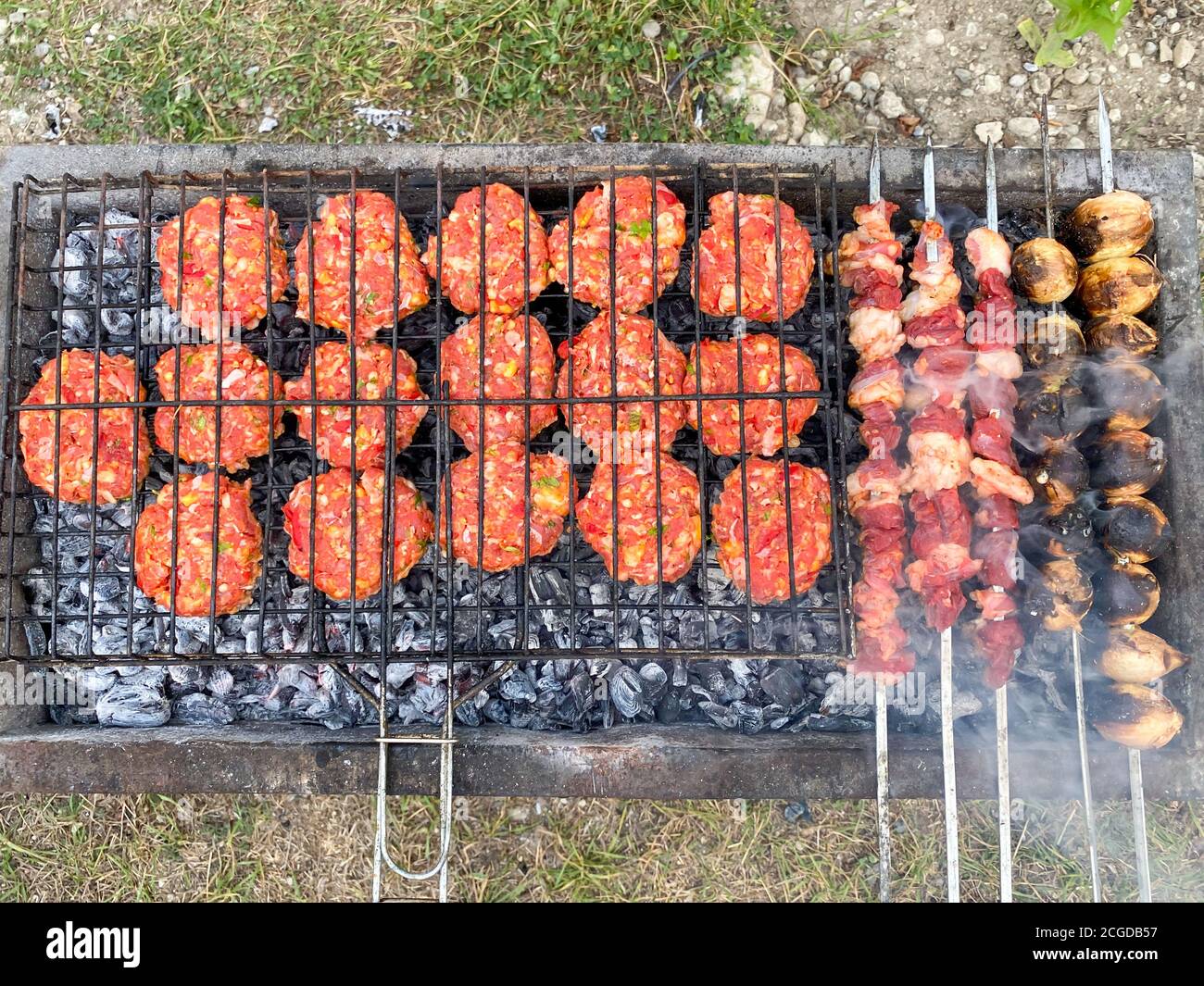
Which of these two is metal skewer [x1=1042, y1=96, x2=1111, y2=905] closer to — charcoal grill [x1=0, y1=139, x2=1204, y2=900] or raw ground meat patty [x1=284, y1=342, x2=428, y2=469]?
charcoal grill [x1=0, y1=139, x2=1204, y2=900]

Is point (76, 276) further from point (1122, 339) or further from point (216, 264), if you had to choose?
point (1122, 339)

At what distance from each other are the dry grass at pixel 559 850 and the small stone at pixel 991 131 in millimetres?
3837

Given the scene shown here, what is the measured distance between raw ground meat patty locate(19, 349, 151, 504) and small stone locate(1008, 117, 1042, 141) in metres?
4.97

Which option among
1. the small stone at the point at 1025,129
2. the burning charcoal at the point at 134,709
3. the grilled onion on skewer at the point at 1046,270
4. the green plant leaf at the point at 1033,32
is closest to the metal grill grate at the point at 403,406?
the burning charcoal at the point at 134,709

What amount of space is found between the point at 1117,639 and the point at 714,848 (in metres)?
2.35

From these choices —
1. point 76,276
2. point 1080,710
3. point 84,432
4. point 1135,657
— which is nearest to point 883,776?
point 1080,710

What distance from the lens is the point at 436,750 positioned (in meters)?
3.70

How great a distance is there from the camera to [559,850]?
456 centimetres

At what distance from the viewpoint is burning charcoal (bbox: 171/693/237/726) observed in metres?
4.12

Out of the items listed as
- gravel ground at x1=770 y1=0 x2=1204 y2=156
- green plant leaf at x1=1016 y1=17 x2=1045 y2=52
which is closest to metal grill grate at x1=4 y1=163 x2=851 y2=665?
gravel ground at x1=770 y1=0 x2=1204 y2=156

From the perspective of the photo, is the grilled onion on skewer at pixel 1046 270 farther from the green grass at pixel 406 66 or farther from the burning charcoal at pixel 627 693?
the burning charcoal at pixel 627 693

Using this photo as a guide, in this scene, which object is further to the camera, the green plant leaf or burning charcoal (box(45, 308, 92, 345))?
the green plant leaf

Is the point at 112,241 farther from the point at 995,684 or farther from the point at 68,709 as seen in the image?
the point at 995,684
